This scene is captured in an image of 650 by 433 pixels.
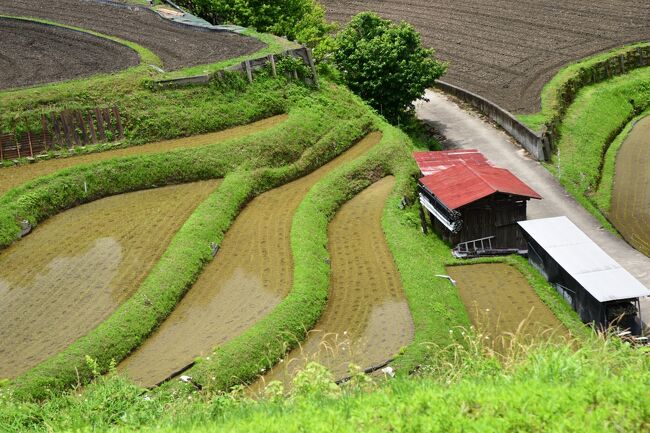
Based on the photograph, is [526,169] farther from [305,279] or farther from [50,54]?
[50,54]

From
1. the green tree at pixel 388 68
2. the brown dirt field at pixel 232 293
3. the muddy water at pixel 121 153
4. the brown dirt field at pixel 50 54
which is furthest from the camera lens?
the green tree at pixel 388 68

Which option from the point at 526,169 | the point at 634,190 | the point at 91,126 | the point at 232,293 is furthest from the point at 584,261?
the point at 91,126

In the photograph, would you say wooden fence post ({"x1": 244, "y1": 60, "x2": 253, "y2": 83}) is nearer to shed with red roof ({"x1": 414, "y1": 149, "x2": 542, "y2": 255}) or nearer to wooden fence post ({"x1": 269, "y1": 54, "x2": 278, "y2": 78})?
wooden fence post ({"x1": 269, "y1": 54, "x2": 278, "y2": 78})

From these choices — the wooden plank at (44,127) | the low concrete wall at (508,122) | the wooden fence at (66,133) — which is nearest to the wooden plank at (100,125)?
the wooden fence at (66,133)

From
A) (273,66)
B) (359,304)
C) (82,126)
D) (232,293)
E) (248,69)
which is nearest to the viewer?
(232,293)

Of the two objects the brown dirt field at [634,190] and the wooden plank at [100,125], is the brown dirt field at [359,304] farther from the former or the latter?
the brown dirt field at [634,190]

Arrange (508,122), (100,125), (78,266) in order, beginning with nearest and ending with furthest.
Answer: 1. (78,266)
2. (100,125)
3. (508,122)

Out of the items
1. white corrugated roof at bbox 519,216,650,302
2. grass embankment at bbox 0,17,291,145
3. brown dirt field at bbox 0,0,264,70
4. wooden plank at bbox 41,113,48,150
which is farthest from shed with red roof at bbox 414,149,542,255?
wooden plank at bbox 41,113,48,150
